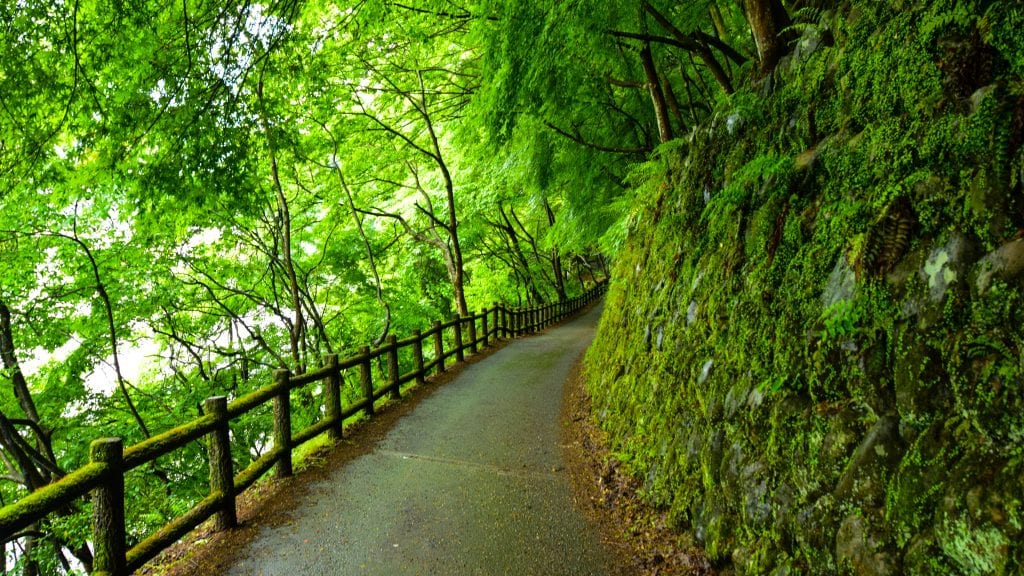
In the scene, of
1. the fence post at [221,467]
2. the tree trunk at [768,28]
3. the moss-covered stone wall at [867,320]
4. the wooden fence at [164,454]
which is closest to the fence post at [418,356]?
the wooden fence at [164,454]

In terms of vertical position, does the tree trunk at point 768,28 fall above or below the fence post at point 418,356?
above

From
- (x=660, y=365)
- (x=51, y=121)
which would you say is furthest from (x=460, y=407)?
(x=51, y=121)

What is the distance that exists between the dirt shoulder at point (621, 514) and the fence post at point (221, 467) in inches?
124

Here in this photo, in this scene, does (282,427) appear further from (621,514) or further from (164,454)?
(621,514)

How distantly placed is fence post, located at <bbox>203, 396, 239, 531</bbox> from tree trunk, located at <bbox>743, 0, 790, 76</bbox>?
5.93 meters

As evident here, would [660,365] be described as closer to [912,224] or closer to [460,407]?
[912,224]

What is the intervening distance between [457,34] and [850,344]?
11.0 meters

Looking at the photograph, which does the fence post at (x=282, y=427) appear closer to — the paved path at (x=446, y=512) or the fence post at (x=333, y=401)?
the paved path at (x=446, y=512)

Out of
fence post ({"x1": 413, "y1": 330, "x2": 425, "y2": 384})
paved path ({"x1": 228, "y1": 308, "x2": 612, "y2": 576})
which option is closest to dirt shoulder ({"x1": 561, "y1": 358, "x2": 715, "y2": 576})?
paved path ({"x1": 228, "y1": 308, "x2": 612, "y2": 576})

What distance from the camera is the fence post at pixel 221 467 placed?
416 cm

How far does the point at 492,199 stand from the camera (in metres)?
16.5

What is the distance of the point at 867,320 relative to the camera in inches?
87.2

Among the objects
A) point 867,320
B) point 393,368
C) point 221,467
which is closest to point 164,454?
point 221,467

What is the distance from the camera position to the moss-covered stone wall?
1711mm
